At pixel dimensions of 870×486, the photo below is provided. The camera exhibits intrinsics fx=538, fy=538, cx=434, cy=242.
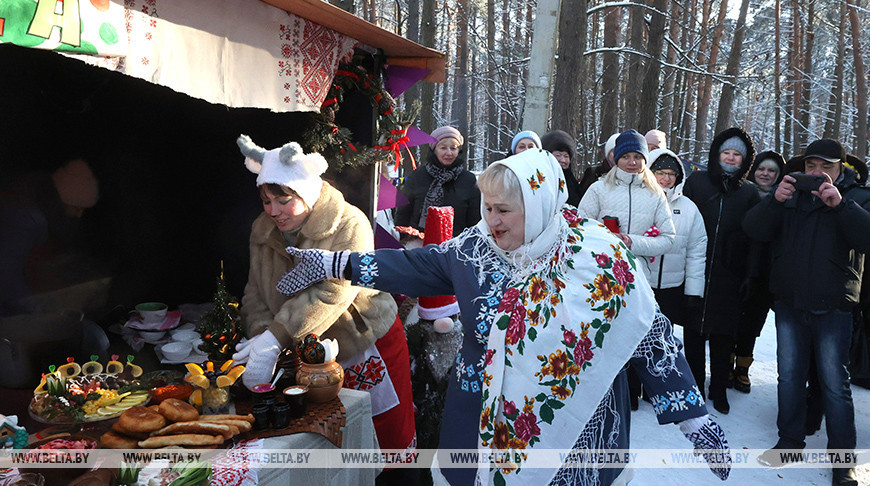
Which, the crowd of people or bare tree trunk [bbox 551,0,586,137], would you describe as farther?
bare tree trunk [bbox 551,0,586,137]

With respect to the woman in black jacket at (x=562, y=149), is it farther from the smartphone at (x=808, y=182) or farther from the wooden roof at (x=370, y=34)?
the smartphone at (x=808, y=182)

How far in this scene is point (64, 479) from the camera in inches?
68.9

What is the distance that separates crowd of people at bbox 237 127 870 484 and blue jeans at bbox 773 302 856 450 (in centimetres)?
1

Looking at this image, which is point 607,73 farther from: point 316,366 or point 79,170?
point 316,366

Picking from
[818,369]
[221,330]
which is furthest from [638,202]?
[221,330]

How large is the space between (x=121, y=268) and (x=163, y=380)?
2.63 metres

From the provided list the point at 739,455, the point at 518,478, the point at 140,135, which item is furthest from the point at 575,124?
the point at 518,478

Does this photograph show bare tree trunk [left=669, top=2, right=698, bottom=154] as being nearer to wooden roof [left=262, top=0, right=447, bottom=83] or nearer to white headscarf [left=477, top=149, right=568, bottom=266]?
wooden roof [left=262, top=0, right=447, bottom=83]

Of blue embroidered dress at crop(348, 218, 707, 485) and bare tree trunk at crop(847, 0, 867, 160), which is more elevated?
bare tree trunk at crop(847, 0, 867, 160)

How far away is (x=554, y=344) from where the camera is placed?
77.7 inches

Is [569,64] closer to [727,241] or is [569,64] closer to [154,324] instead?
[727,241]

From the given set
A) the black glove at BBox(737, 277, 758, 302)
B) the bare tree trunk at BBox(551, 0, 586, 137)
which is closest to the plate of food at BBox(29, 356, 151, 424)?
the black glove at BBox(737, 277, 758, 302)

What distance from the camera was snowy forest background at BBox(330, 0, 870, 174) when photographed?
8.60 meters

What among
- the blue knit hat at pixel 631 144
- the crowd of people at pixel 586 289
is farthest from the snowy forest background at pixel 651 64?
the crowd of people at pixel 586 289
